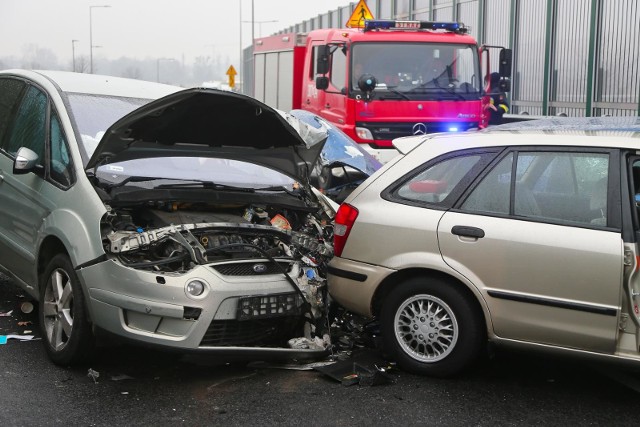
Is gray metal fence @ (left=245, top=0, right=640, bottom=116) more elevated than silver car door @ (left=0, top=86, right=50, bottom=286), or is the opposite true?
gray metal fence @ (left=245, top=0, right=640, bottom=116)

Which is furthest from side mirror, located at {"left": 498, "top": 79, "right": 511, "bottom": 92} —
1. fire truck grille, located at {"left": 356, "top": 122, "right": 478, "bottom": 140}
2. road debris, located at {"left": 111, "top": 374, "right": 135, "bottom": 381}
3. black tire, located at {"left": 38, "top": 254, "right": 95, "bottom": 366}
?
road debris, located at {"left": 111, "top": 374, "right": 135, "bottom": 381}

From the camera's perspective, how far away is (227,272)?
5.25 metres

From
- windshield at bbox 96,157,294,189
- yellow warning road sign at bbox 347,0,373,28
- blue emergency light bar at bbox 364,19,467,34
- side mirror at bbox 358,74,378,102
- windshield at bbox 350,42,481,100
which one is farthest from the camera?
yellow warning road sign at bbox 347,0,373,28

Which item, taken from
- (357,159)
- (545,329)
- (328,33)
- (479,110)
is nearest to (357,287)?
(545,329)

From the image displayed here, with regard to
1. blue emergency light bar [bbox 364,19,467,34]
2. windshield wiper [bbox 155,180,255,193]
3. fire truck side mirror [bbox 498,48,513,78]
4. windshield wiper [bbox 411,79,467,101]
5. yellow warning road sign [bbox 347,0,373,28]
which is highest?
yellow warning road sign [bbox 347,0,373,28]

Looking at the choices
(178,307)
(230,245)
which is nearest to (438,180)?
(230,245)

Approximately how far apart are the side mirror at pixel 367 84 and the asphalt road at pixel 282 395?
24.1 ft

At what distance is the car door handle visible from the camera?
17.0 ft

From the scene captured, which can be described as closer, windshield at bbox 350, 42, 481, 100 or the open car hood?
the open car hood

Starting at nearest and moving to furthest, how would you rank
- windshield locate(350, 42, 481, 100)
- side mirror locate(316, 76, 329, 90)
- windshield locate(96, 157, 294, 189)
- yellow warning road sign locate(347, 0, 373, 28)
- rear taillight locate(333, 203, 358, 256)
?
windshield locate(96, 157, 294, 189)
rear taillight locate(333, 203, 358, 256)
windshield locate(350, 42, 481, 100)
side mirror locate(316, 76, 329, 90)
yellow warning road sign locate(347, 0, 373, 28)

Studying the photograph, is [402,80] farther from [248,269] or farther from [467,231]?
[248,269]

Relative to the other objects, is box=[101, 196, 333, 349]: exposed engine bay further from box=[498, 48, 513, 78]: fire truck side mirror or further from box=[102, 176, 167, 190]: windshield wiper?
box=[498, 48, 513, 78]: fire truck side mirror

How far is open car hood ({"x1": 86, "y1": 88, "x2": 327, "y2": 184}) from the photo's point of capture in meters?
5.39

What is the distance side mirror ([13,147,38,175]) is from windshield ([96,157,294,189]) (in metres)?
0.58
